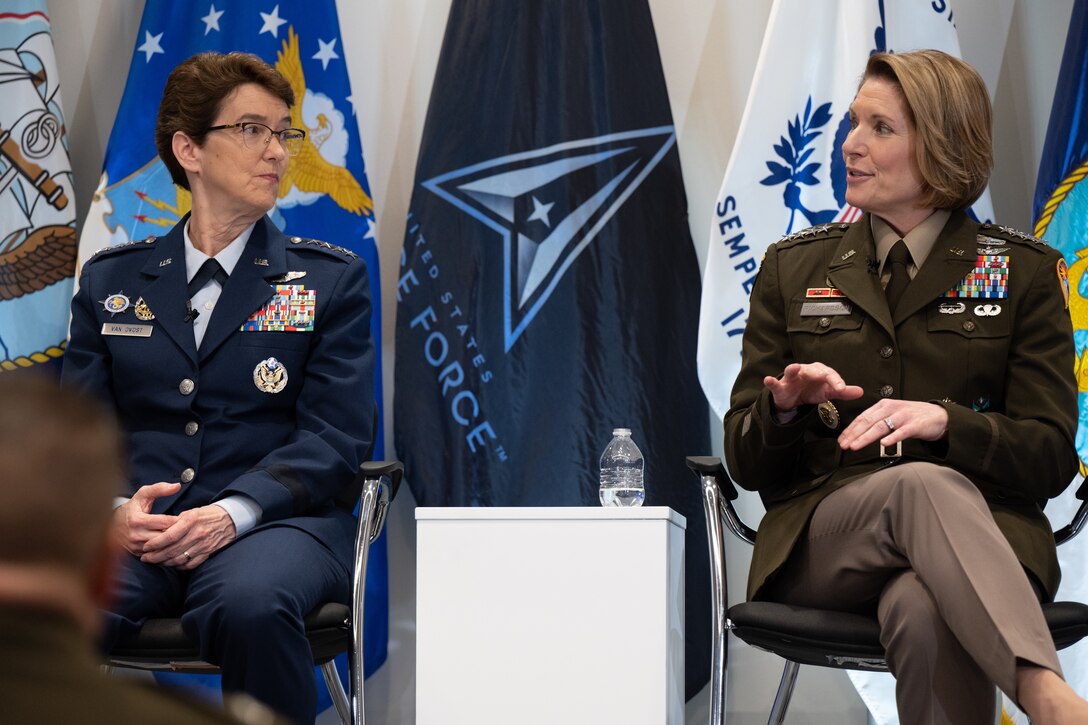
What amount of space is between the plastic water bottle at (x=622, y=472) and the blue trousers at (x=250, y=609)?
0.83 meters

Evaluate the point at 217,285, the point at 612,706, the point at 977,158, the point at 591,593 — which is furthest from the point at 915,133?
the point at 217,285

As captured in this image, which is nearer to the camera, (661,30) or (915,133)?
(915,133)

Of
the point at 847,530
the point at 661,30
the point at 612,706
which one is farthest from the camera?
the point at 661,30

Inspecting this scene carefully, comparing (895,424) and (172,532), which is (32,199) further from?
(895,424)

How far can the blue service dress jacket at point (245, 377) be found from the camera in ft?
8.40

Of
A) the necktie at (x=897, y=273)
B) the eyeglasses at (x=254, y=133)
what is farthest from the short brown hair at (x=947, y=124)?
the eyeglasses at (x=254, y=133)

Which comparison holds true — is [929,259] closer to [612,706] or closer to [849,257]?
[849,257]

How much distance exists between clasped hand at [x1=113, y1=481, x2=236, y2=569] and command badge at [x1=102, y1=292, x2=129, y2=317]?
464 millimetres

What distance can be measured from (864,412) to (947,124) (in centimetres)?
69

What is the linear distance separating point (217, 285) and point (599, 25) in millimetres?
1419

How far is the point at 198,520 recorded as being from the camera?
2.41 m

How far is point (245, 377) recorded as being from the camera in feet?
8.68

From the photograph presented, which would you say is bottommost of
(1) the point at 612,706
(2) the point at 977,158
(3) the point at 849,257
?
(1) the point at 612,706

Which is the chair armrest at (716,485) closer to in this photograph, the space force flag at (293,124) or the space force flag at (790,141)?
the space force flag at (790,141)
